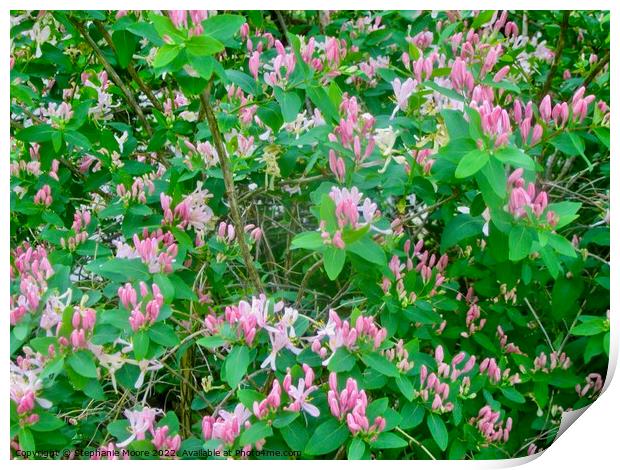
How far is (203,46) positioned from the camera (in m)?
1.04

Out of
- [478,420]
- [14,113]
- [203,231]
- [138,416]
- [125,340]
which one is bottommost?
[478,420]

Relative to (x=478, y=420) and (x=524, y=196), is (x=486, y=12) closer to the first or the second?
(x=524, y=196)

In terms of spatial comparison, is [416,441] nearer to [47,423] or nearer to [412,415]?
[412,415]

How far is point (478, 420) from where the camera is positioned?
135 cm

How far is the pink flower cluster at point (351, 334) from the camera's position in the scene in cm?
117

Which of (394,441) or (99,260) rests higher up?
(99,260)

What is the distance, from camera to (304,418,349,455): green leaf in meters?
1.17

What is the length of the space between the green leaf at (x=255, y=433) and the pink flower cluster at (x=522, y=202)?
497 millimetres

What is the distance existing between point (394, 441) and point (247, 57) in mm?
745

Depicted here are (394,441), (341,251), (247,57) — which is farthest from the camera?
(247,57)

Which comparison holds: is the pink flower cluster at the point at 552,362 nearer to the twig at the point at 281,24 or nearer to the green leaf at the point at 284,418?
the green leaf at the point at 284,418

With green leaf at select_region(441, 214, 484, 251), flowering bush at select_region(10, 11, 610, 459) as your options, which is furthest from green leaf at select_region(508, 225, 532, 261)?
green leaf at select_region(441, 214, 484, 251)

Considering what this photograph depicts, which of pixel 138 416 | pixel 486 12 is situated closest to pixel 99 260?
pixel 138 416

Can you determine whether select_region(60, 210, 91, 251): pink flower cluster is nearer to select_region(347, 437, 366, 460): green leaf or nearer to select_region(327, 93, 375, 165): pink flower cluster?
select_region(327, 93, 375, 165): pink flower cluster
